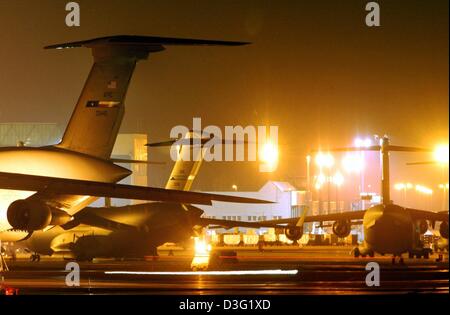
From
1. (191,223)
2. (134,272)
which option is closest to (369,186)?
(191,223)

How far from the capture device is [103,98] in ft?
85.8

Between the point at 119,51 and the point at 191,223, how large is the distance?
1667cm

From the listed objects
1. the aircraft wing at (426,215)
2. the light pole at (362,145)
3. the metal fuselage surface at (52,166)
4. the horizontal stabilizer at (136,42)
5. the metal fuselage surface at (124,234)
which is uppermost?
the light pole at (362,145)

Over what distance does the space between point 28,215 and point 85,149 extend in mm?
3584

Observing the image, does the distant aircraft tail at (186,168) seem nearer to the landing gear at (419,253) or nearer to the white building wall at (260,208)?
the landing gear at (419,253)

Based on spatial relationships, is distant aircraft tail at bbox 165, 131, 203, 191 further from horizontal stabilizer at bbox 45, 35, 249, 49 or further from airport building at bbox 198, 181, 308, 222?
airport building at bbox 198, 181, 308, 222

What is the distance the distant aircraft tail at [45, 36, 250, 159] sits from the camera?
84.7 ft

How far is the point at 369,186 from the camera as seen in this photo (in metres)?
96.6

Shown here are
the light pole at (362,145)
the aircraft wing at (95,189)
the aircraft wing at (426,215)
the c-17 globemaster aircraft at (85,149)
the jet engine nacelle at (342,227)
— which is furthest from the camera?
the light pole at (362,145)

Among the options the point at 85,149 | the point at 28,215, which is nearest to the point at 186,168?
the point at 85,149

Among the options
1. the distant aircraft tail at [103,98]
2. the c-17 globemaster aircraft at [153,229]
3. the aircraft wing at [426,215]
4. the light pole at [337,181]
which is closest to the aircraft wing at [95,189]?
the distant aircraft tail at [103,98]

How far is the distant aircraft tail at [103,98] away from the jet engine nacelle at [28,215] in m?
3.23

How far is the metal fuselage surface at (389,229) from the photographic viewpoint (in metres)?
38.9
